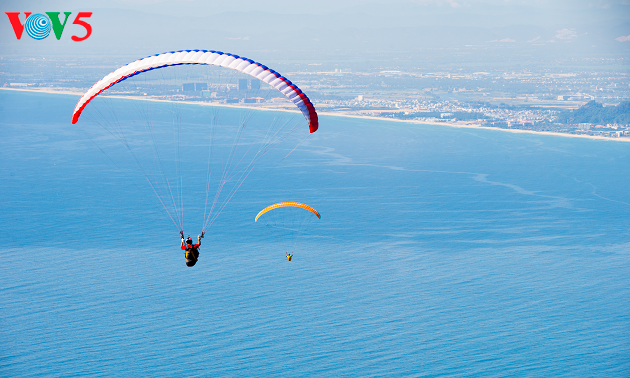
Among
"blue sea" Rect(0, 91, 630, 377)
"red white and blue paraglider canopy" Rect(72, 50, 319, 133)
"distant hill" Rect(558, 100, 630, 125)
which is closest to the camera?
"red white and blue paraglider canopy" Rect(72, 50, 319, 133)

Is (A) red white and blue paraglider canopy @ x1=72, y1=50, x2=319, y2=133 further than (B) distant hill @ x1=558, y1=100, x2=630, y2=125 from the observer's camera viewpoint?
No

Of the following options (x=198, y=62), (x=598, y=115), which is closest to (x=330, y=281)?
(x=198, y=62)

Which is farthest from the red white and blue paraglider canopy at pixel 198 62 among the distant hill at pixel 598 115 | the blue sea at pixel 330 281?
the distant hill at pixel 598 115

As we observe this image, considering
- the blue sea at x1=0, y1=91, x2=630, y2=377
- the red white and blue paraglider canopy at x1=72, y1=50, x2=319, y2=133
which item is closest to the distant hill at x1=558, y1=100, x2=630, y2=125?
the blue sea at x1=0, y1=91, x2=630, y2=377

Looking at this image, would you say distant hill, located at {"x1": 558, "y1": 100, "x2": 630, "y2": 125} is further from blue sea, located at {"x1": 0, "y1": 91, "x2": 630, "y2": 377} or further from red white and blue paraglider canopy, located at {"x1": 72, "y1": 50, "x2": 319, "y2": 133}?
red white and blue paraglider canopy, located at {"x1": 72, "y1": 50, "x2": 319, "y2": 133}

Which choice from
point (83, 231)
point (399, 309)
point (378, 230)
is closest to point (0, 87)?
point (83, 231)

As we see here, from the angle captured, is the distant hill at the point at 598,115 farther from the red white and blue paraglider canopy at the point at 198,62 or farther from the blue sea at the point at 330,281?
the red white and blue paraglider canopy at the point at 198,62

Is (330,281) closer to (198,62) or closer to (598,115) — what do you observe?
(198,62)

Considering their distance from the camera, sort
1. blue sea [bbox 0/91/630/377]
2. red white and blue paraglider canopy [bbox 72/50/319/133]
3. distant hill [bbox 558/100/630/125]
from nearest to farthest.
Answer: red white and blue paraglider canopy [bbox 72/50/319/133]
blue sea [bbox 0/91/630/377]
distant hill [bbox 558/100/630/125]
